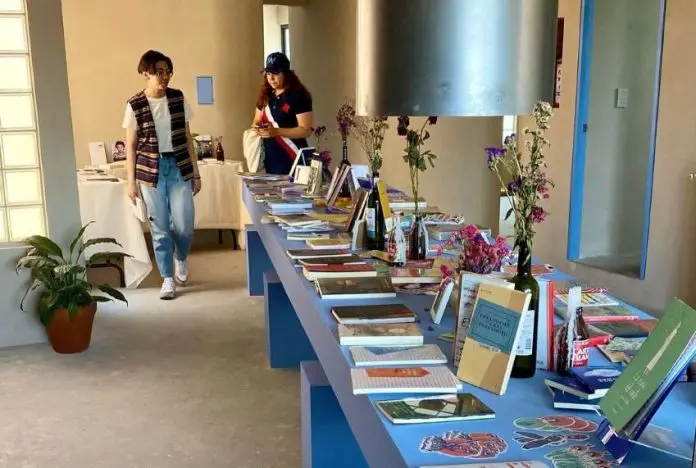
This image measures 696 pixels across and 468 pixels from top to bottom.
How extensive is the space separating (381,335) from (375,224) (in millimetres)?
942

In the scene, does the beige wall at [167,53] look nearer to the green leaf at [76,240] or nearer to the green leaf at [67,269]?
the green leaf at [76,240]

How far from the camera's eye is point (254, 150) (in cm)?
478

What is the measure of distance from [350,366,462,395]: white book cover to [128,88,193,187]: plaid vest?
128 inches

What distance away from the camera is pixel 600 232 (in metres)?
4.82

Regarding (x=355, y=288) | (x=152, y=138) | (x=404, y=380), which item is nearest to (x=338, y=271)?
A: (x=355, y=288)

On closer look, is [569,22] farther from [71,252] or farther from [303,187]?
[71,252]

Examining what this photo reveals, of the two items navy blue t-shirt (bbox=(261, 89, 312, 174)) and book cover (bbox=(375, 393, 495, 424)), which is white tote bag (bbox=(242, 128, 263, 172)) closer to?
navy blue t-shirt (bbox=(261, 89, 312, 174))

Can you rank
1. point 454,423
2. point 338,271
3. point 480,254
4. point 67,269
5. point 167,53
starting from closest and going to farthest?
point 454,423 → point 480,254 → point 338,271 → point 67,269 → point 167,53

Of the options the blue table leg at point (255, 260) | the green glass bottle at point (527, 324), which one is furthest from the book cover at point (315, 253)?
the blue table leg at point (255, 260)

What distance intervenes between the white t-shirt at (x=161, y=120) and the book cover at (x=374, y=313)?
113 inches

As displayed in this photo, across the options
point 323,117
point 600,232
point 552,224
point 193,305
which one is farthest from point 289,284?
point 323,117

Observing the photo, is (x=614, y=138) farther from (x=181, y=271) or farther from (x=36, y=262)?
(x=36, y=262)

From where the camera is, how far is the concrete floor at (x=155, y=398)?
2594 millimetres

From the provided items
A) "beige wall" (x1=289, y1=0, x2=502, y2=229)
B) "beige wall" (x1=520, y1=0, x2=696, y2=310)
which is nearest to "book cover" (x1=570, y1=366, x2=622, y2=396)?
"beige wall" (x1=520, y1=0, x2=696, y2=310)
